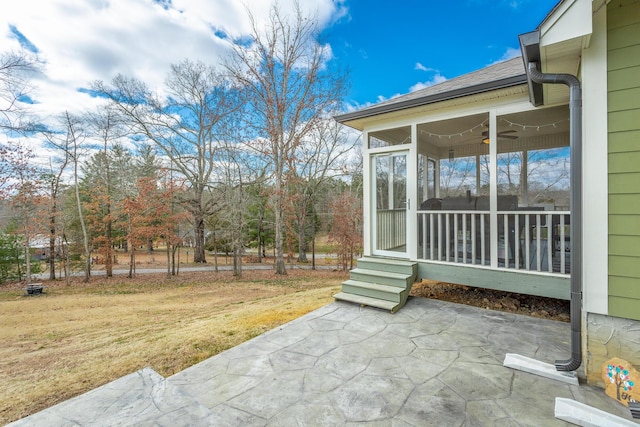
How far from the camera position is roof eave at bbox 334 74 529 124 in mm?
3628

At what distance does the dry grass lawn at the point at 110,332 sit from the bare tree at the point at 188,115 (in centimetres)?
708

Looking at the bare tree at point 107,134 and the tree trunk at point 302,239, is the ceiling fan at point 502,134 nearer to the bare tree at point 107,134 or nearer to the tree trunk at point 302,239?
the tree trunk at point 302,239

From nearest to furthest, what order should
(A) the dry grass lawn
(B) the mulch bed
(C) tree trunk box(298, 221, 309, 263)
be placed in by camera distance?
1. (A) the dry grass lawn
2. (B) the mulch bed
3. (C) tree trunk box(298, 221, 309, 263)

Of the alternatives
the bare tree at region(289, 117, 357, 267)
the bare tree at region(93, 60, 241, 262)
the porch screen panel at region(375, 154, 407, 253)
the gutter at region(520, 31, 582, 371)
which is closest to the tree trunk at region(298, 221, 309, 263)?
the bare tree at region(289, 117, 357, 267)

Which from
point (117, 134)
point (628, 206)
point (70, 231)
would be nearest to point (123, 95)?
point (117, 134)

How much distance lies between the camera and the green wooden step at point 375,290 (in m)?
4.27

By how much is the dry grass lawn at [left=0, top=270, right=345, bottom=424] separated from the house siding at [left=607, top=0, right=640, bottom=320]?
354 centimetres

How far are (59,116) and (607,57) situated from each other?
57.3 ft

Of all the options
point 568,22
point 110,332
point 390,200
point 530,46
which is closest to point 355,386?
point 530,46

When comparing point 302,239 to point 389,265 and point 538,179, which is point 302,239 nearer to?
point 538,179

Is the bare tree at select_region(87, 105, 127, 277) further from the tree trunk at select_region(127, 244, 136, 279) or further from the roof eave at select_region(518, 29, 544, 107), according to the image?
the roof eave at select_region(518, 29, 544, 107)

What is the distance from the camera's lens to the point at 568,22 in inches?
90.9

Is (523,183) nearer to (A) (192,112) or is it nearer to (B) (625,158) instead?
(B) (625,158)

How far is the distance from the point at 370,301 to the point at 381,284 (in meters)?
0.39
